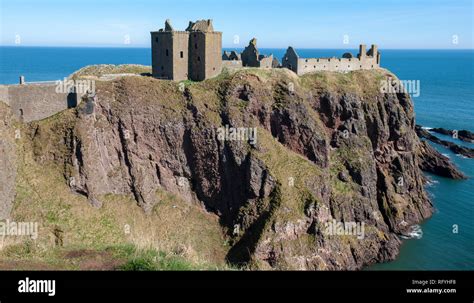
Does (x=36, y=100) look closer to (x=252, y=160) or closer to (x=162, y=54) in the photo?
(x=162, y=54)

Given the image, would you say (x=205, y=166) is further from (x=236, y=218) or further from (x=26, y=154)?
(x=26, y=154)

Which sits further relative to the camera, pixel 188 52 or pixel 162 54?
pixel 188 52

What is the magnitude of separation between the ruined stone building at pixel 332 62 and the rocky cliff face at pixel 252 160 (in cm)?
310

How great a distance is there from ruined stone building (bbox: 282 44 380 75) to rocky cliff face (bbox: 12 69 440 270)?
10.2ft

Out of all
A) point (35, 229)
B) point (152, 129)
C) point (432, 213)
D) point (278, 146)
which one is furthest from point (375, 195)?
point (35, 229)

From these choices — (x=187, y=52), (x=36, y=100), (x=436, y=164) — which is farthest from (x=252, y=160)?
(x=436, y=164)

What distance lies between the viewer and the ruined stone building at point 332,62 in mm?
74250

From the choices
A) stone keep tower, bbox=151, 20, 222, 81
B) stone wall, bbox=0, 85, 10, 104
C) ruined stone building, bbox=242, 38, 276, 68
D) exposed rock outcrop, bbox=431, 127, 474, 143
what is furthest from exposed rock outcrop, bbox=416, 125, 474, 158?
stone wall, bbox=0, 85, 10, 104

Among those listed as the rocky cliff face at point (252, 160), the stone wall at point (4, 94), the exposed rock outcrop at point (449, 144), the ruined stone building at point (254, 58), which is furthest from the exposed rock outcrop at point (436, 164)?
the stone wall at point (4, 94)

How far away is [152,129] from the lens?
2341 inches

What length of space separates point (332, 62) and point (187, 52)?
26.6 metres

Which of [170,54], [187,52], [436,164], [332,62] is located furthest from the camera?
[436,164]

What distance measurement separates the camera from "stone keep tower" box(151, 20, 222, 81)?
6488 cm

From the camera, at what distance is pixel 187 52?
6612 cm
